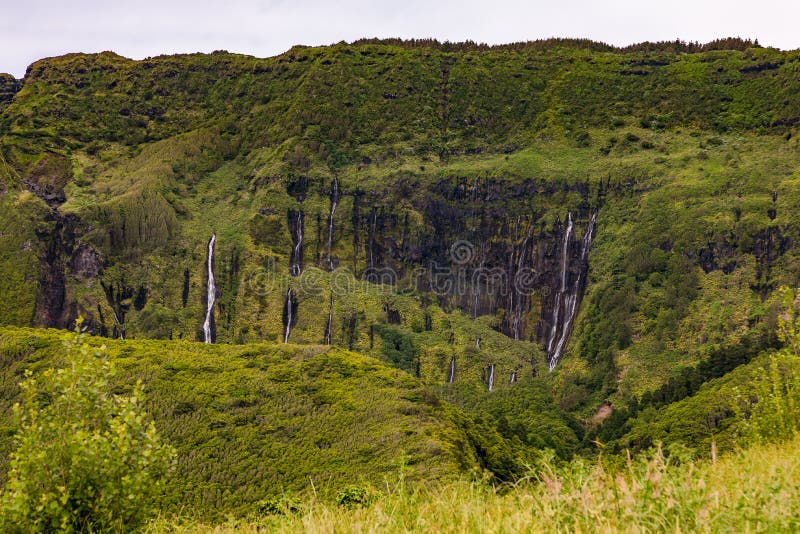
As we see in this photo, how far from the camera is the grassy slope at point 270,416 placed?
103 ft

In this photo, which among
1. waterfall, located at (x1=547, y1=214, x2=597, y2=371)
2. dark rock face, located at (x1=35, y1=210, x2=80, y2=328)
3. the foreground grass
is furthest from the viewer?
dark rock face, located at (x1=35, y1=210, x2=80, y2=328)

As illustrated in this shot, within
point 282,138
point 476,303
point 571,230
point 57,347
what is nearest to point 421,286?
point 476,303

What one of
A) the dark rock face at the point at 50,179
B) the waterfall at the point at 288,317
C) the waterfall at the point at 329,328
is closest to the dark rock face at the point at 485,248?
the waterfall at the point at 329,328

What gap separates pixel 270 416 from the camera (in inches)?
1535

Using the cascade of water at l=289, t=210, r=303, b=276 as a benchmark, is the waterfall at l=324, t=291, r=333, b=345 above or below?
below

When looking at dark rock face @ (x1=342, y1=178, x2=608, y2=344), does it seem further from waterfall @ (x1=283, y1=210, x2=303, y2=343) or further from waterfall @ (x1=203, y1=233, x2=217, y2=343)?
waterfall @ (x1=203, y1=233, x2=217, y2=343)

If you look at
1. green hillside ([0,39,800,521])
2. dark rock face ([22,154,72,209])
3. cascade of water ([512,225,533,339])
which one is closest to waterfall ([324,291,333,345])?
green hillside ([0,39,800,521])

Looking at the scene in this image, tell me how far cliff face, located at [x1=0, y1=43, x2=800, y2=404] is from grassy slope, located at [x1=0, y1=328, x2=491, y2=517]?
2905 cm

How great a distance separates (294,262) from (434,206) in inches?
796

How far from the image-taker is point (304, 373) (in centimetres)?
4619

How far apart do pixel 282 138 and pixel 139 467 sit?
98705mm

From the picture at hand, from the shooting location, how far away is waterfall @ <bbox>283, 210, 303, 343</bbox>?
268 ft

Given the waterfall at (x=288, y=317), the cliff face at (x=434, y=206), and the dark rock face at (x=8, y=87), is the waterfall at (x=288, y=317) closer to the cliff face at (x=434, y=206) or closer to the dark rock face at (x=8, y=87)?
the cliff face at (x=434, y=206)

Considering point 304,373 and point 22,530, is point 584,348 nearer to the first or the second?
point 304,373
